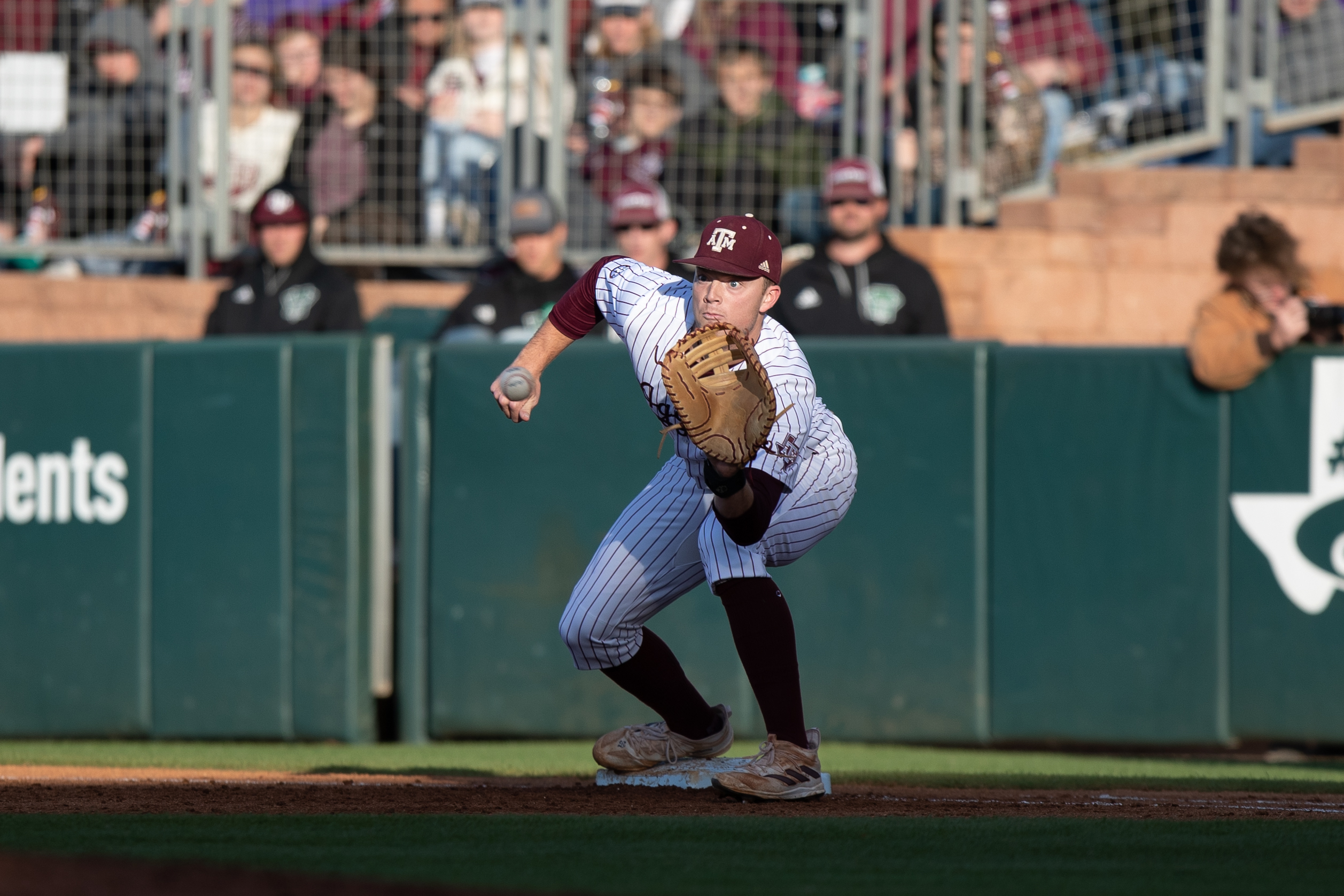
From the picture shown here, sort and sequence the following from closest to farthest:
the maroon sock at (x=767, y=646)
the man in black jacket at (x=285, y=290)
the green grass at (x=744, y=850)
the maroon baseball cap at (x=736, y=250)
Answer: the green grass at (x=744, y=850) < the maroon baseball cap at (x=736, y=250) < the maroon sock at (x=767, y=646) < the man in black jacket at (x=285, y=290)

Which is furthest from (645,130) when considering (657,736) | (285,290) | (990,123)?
(657,736)

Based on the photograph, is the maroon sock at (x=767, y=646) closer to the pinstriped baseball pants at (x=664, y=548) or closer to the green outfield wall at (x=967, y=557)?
the pinstriped baseball pants at (x=664, y=548)

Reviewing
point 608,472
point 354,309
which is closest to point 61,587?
point 354,309

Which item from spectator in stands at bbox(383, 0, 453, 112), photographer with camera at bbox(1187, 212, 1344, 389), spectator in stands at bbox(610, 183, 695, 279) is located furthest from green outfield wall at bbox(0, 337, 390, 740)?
photographer with camera at bbox(1187, 212, 1344, 389)

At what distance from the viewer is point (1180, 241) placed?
27.2 feet

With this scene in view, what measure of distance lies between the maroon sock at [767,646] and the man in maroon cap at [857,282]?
124 inches

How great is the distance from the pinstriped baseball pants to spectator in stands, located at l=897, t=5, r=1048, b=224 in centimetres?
460

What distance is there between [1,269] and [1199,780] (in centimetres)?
685

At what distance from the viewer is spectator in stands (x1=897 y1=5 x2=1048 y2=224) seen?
28.2 feet

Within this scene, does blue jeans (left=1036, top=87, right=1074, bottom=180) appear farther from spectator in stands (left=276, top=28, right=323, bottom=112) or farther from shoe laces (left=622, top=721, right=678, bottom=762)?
shoe laces (left=622, top=721, right=678, bottom=762)

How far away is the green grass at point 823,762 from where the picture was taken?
5.37m

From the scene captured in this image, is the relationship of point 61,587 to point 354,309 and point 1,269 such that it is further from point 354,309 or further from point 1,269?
point 1,269

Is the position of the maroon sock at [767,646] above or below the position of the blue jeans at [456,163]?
below

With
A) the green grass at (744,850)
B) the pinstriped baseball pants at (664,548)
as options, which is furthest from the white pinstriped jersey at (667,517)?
the green grass at (744,850)
